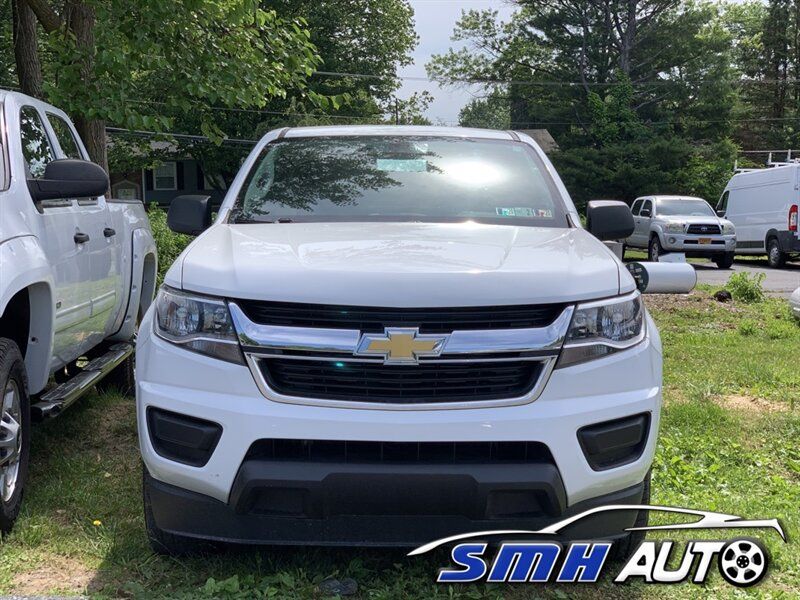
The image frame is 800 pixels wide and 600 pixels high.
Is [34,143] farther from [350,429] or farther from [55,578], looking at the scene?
[350,429]

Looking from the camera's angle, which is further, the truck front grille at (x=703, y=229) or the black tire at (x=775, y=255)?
the truck front grille at (x=703, y=229)

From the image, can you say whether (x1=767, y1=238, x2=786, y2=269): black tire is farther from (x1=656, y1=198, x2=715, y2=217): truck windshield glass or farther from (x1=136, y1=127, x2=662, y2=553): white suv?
(x1=136, y1=127, x2=662, y2=553): white suv

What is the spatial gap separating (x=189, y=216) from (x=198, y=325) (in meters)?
1.37

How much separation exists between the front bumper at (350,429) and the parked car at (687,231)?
17.8m

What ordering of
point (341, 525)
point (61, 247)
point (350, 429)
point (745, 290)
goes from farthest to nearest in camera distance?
point (745, 290) → point (61, 247) → point (341, 525) → point (350, 429)

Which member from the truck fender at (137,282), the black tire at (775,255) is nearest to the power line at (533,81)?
the black tire at (775,255)

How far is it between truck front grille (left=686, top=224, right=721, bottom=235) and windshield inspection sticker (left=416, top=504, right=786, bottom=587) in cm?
1863

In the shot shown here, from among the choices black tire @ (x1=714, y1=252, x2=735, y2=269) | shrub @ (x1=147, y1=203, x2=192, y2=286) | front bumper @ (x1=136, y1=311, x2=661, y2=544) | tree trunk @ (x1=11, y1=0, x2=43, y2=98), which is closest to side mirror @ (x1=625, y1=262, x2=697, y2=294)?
front bumper @ (x1=136, y1=311, x2=661, y2=544)

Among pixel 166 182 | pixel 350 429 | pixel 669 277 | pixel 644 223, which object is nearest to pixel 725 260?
pixel 644 223

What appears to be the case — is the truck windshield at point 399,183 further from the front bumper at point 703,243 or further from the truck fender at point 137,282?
the front bumper at point 703,243

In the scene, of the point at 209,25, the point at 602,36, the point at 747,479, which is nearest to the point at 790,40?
the point at 602,36

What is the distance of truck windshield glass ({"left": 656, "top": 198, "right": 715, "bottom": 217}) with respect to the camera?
22438 mm

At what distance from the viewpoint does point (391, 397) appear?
9.60ft

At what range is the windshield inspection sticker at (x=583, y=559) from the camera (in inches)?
120
